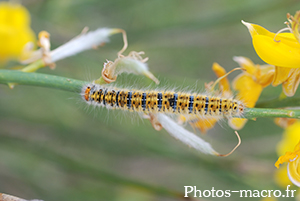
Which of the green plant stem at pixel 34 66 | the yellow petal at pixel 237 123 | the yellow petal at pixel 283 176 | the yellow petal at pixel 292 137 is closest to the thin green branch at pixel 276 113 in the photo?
the yellow petal at pixel 237 123

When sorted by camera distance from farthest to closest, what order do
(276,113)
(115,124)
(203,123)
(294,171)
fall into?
(115,124)
(203,123)
(294,171)
(276,113)

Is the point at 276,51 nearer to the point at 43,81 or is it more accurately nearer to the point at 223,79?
the point at 223,79

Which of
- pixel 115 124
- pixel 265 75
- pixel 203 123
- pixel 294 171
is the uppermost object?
pixel 115 124

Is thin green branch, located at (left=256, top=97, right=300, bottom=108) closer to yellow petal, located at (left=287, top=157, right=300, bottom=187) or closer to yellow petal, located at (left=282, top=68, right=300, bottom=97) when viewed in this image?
yellow petal, located at (left=282, top=68, right=300, bottom=97)

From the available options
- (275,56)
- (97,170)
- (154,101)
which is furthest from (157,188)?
(275,56)

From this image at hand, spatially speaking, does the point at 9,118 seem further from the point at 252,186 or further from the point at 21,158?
the point at 252,186

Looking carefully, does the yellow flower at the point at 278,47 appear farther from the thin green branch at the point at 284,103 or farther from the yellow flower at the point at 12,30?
the yellow flower at the point at 12,30

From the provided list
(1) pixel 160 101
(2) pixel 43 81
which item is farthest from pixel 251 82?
(2) pixel 43 81
